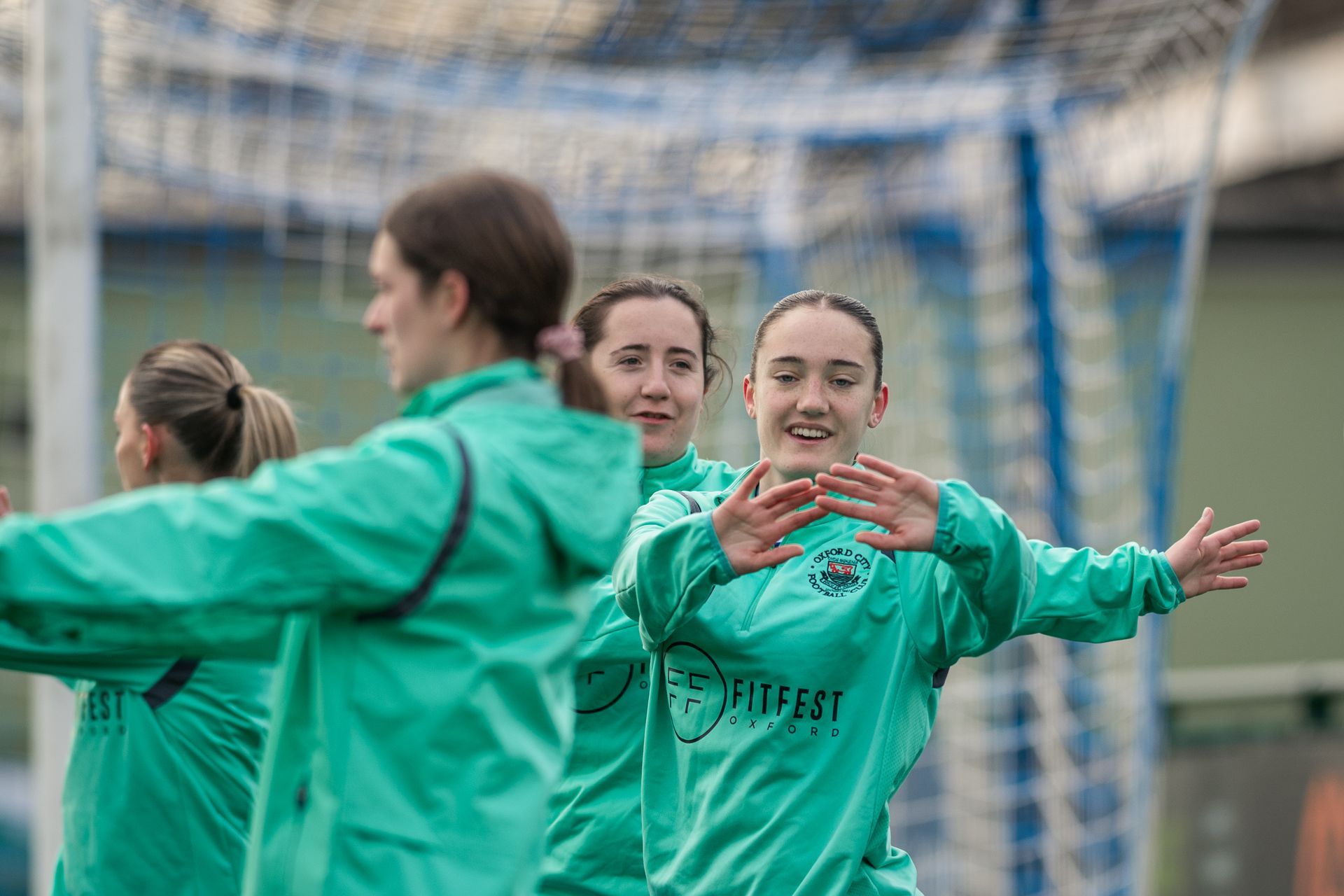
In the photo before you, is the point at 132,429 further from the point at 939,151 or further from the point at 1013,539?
the point at 939,151

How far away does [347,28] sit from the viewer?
5031 mm

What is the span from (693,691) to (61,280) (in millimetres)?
2191

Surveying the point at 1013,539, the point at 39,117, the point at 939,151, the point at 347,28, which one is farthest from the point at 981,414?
the point at 1013,539

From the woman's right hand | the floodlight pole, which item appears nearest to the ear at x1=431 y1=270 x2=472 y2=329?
the woman's right hand

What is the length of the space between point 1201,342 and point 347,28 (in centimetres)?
825

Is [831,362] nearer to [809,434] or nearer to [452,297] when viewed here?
[809,434]

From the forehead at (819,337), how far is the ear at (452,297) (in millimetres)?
748

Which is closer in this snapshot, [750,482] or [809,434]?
[750,482]

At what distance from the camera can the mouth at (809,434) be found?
2197 mm

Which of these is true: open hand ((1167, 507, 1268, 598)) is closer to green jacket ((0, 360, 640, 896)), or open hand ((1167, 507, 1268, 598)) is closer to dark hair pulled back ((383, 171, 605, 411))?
green jacket ((0, 360, 640, 896))

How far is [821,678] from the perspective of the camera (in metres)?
2.11

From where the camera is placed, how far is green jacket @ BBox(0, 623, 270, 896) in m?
2.20

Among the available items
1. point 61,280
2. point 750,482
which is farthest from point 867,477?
point 61,280

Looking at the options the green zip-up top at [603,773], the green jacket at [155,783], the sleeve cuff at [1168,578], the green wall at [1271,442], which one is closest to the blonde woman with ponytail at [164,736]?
the green jacket at [155,783]
